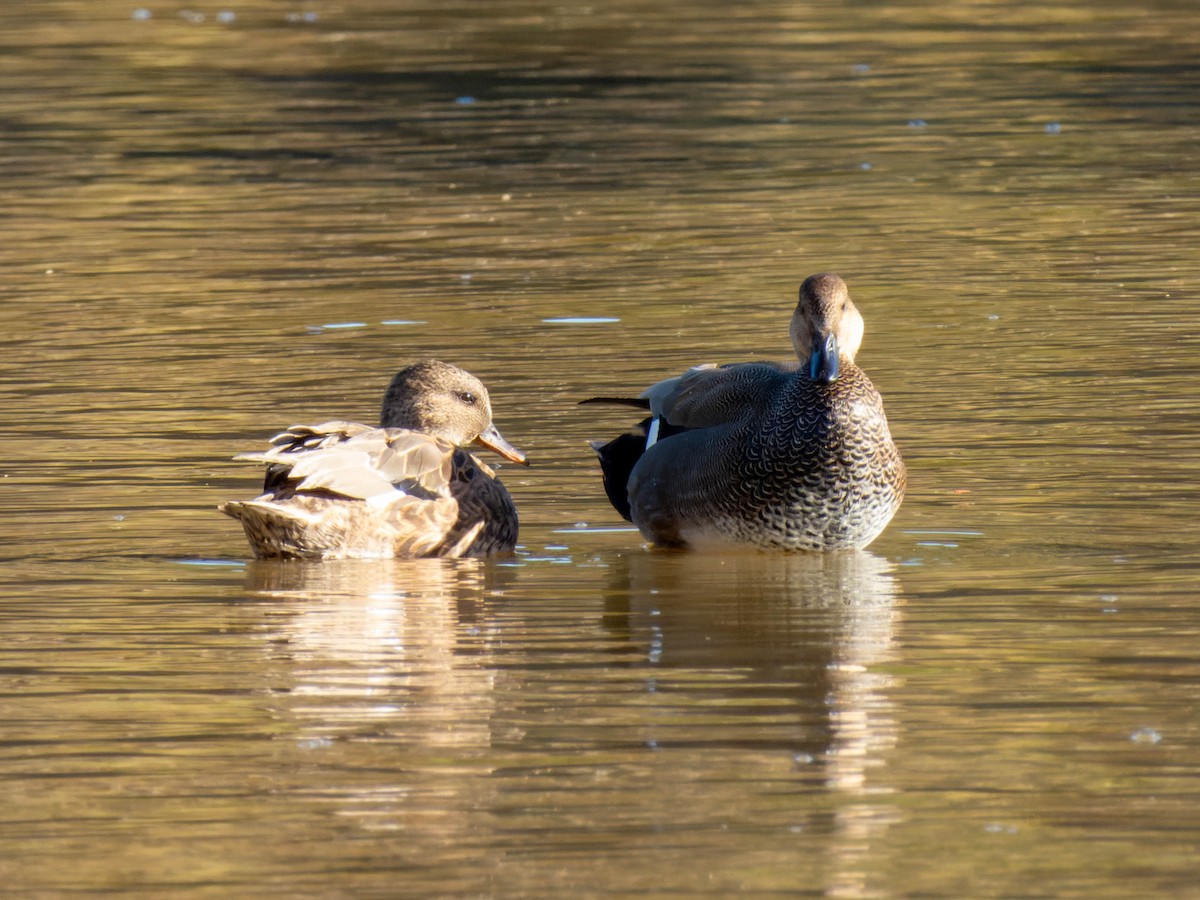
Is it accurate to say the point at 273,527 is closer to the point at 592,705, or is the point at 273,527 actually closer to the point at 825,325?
the point at 825,325

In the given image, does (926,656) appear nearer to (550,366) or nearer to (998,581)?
(998,581)

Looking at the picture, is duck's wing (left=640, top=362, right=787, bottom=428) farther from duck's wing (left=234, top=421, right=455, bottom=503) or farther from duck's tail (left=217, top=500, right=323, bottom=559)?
duck's tail (left=217, top=500, right=323, bottom=559)

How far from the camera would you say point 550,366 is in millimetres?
11906

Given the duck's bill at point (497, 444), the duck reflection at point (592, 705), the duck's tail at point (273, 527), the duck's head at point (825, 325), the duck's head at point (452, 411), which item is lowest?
the duck reflection at point (592, 705)

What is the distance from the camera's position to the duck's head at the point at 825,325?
8.72m

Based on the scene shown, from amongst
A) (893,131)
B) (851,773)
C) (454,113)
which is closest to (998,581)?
(851,773)

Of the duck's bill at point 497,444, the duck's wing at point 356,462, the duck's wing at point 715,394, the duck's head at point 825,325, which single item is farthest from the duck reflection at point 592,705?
the duck's bill at point 497,444

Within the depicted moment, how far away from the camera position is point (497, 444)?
31.8ft

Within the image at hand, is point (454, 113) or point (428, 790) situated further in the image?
point (454, 113)

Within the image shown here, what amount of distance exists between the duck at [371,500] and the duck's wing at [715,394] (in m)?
0.71

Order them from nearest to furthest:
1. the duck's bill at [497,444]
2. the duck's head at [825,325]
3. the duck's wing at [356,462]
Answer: the duck's wing at [356,462], the duck's head at [825,325], the duck's bill at [497,444]

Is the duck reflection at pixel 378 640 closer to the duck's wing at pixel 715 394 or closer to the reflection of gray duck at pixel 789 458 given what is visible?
the reflection of gray duck at pixel 789 458

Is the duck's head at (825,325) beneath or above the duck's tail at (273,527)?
above

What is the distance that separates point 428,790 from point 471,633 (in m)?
1.69
